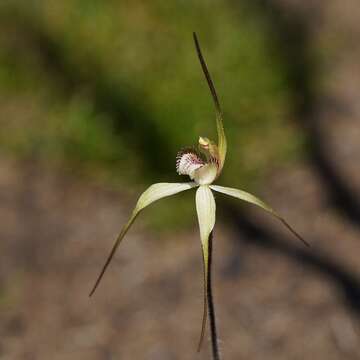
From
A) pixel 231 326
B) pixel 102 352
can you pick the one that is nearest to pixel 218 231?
pixel 231 326

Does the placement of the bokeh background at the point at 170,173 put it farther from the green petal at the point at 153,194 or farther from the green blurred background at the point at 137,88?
the green petal at the point at 153,194

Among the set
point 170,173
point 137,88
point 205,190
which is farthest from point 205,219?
point 137,88

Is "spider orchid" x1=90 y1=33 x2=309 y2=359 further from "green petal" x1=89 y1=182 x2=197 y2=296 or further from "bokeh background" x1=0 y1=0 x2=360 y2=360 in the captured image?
"bokeh background" x1=0 y1=0 x2=360 y2=360

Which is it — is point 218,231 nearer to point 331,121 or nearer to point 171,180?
point 171,180

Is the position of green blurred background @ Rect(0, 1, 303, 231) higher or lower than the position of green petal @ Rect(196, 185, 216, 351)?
higher

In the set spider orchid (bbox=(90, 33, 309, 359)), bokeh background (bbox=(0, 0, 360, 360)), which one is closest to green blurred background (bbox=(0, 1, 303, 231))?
bokeh background (bbox=(0, 0, 360, 360))

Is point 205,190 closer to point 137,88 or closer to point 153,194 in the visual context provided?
point 153,194
